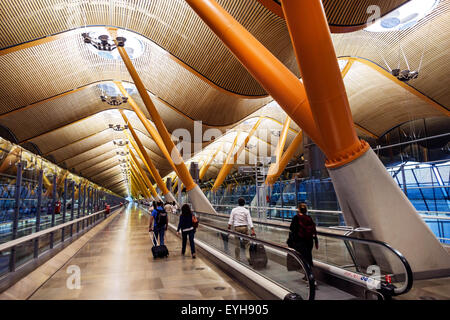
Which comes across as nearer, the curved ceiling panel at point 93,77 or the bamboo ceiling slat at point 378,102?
the curved ceiling panel at point 93,77

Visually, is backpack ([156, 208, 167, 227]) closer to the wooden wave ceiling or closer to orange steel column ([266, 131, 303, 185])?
the wooden wave ceiling

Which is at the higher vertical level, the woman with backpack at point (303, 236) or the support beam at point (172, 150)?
the support beam at point (172, 150)

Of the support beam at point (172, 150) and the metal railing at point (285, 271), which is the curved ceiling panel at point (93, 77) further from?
the metal railing at point (285, 271)

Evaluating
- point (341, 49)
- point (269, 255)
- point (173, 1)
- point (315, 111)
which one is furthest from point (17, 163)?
point (341, 49)

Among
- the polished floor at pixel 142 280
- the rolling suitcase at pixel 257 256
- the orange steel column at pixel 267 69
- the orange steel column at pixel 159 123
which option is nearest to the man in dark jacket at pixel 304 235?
the rolling suitcase at pixel 257 256

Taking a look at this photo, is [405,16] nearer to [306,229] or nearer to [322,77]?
[322,77]

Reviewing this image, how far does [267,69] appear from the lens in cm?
677

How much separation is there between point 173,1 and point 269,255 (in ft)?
42.8

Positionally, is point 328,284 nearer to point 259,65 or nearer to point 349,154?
point 349,154

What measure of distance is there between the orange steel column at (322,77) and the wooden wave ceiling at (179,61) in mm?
4687

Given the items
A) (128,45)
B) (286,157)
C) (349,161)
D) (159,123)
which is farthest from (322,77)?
(286,157)

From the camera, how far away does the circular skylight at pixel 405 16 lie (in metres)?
15.6
